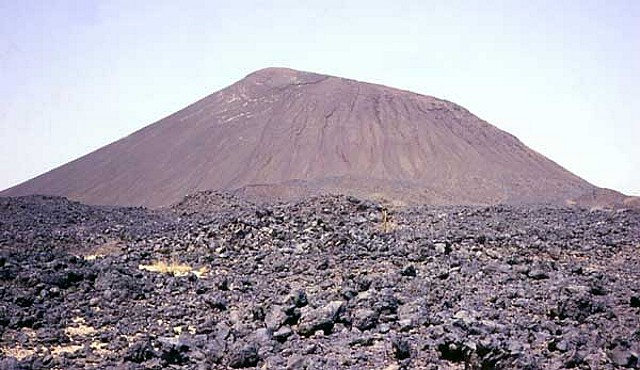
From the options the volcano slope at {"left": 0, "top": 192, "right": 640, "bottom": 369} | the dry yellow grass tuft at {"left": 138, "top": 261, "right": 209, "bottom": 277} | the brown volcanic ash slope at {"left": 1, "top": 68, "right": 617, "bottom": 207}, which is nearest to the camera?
the volcano slope at {"left": 0, "top": 192, "right": 640, "bottom": 369}

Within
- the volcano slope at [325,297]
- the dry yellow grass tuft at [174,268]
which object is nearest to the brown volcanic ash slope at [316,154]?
the volcano slope at [325,297]

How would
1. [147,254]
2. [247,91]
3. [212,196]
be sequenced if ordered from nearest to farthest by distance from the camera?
[147,254], [212,196], [247,91]

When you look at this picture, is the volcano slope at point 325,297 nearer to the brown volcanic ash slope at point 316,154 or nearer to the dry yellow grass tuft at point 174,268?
the dry yellow grass tuft at point 174,268

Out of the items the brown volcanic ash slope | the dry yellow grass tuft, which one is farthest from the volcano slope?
the brown volcanic ash slope

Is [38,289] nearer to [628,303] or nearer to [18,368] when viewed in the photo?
[18,368]

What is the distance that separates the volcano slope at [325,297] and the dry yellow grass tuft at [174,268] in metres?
0.05

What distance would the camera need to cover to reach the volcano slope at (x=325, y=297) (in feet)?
25.1

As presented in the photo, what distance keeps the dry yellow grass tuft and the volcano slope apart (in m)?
0.05

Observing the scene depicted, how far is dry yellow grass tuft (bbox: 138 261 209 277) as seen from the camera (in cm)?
1468

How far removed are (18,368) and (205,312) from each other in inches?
137

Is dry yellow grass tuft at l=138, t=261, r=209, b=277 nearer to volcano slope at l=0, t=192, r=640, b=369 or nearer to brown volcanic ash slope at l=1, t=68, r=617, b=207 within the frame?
volcano slope at l=0, t=192, r=640, b=369

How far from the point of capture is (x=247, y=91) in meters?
74.2

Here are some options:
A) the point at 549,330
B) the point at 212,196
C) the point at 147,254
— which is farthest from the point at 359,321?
the point at 212,196

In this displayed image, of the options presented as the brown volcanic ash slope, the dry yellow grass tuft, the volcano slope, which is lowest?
the dry yellow grass tuft
